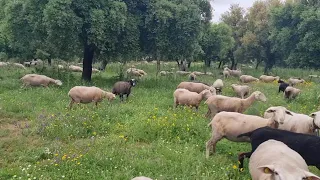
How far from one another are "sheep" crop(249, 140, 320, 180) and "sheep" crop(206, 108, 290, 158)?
157cm

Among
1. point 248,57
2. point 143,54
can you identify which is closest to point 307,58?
point 248,57

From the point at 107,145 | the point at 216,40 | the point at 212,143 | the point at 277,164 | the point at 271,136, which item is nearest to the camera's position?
the point at 277,164

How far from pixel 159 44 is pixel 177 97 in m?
7.72

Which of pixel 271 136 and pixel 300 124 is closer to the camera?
pixel 271 136

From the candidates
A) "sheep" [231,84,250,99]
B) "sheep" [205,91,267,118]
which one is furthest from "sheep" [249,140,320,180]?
"sheep" [231,84,250,99]

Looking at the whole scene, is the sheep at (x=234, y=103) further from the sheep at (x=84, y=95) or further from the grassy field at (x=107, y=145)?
the sheep at (x=84, y=95)

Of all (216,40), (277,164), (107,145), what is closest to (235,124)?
(277,164)

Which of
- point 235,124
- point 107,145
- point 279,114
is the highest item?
point 279,114

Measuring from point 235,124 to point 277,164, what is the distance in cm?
322

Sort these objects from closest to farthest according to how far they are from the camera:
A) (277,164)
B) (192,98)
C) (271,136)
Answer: (277,164) < (271,136) < (192,98)

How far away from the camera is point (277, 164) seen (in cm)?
519

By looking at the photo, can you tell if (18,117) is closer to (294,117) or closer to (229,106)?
(229,106)

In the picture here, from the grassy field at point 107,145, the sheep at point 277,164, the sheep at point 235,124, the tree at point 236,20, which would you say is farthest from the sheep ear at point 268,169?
the tree at point 236,20

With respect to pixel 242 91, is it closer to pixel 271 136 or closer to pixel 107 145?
pixel 107 145
